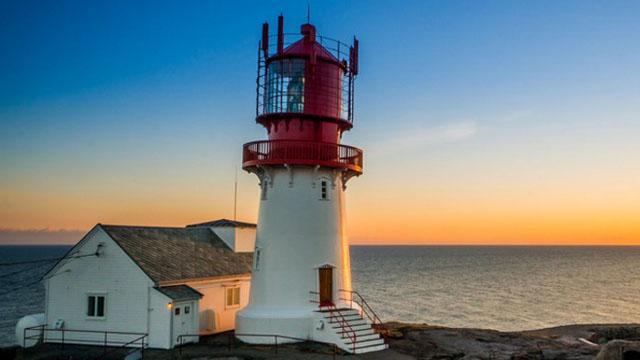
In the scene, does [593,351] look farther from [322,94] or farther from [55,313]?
[55,313]

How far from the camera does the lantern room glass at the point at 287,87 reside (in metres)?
25.7

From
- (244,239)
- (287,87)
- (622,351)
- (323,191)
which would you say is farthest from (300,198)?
(622,351)

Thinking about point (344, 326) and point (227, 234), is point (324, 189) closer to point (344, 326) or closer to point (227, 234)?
point (344, 326)

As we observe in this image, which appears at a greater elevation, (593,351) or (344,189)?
(344,189)

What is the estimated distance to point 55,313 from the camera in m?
26.5

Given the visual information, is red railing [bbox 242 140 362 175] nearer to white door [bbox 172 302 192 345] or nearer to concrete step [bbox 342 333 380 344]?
white door [bbox 172 302 192 345]

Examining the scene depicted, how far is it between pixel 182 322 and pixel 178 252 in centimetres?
429

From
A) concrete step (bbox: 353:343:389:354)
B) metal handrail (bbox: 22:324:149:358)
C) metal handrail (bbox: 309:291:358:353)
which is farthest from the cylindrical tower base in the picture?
metal handrail (bbox: 22:324:149:358)

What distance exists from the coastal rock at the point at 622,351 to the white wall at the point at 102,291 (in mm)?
15940

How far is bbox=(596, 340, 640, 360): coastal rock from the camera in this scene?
803 inches

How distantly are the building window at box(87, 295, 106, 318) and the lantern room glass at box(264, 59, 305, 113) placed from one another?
33.6ft

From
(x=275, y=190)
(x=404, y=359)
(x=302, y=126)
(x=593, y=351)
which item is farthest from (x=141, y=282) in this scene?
(x=593, y=351)

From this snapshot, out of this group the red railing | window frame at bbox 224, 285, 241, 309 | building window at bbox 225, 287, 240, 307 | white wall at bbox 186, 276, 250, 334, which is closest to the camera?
the red railing

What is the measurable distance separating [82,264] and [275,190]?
862cm
